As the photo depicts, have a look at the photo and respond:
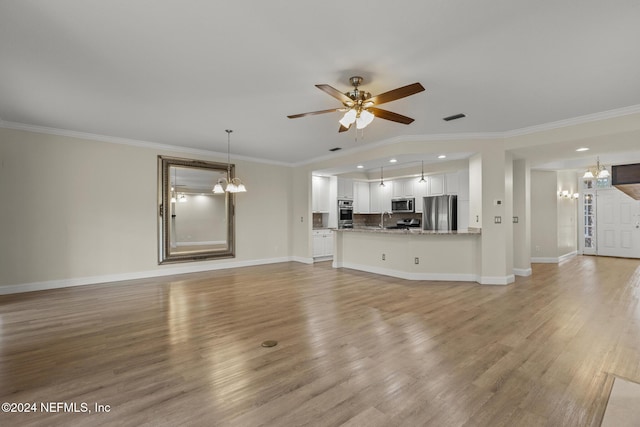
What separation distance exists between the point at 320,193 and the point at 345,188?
2.76 ft

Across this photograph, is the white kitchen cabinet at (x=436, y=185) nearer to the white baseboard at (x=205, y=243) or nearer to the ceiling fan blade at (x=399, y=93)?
the ceiling fan blade at (x=399, y=93)

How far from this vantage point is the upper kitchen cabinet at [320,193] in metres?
8.28

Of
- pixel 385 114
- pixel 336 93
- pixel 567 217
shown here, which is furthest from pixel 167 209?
pixel 567 217

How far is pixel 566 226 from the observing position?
848cm

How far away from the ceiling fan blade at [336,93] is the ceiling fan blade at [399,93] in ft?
0.84

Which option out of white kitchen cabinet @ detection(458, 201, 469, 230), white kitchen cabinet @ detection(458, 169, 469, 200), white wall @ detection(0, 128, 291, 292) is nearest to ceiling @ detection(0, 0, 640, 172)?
white wall @ detection(0, 128, 291, 292)

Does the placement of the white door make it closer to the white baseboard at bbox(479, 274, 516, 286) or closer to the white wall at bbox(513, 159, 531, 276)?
the white wall at bbox(513, 159, 531, 276)

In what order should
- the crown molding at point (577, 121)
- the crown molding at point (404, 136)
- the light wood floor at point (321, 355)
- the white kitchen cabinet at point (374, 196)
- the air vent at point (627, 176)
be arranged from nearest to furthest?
the light wood floor at point (321, 355)
the air vent at point (627, 176)
the crown molding at point (577, 121)
the crown molding at point (404, 136)
the white kitchen cabinet at point (374, 196)

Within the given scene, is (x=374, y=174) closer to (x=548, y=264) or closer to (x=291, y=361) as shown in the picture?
(x=548, y=264)

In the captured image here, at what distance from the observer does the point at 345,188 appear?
878cm

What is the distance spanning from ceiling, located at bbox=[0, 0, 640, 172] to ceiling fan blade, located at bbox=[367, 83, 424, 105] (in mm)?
313

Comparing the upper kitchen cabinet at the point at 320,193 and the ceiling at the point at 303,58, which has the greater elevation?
the ceiling at the point at 303,58

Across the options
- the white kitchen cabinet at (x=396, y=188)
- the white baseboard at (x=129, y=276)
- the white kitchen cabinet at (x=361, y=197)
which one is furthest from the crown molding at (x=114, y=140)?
the white kitchen cabinet at (x=396, y=188)

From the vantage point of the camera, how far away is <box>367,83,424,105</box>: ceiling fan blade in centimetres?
266
